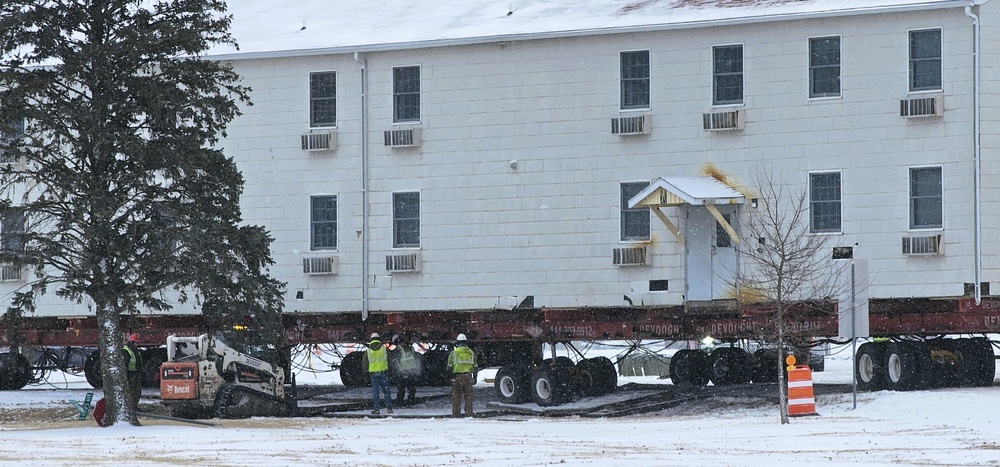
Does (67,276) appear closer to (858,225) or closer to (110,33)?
(110,33)

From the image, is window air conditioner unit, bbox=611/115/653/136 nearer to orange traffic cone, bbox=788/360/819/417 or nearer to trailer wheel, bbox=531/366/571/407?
trailer wheel, bbox=531/366/571/407

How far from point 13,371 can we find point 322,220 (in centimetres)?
1136

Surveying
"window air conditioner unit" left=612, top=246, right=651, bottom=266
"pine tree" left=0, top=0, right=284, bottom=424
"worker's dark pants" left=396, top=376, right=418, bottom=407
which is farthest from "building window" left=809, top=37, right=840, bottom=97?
"pine tree" left=0, top=0, right=284, bottom=424

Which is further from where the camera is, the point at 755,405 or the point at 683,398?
the point at 683,398

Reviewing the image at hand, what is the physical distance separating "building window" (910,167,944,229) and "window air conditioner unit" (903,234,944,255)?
261 mm

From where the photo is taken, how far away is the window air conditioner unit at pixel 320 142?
33.2m

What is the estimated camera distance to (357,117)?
3319 cm

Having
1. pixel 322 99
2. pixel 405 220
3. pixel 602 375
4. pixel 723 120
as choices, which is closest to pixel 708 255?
pixel 723 120

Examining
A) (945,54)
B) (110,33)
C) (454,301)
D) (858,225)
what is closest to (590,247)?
(454,301)

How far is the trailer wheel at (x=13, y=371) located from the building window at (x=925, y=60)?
23194 millimetres

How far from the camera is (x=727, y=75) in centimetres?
3044

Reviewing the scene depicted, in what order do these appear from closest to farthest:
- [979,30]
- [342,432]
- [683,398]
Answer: [342,432] < [979,30] < [683,398]

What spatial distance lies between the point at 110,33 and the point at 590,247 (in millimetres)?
10395

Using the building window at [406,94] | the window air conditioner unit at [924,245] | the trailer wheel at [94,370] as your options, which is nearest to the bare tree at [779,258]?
the window air conditioner unit at [924,245]
